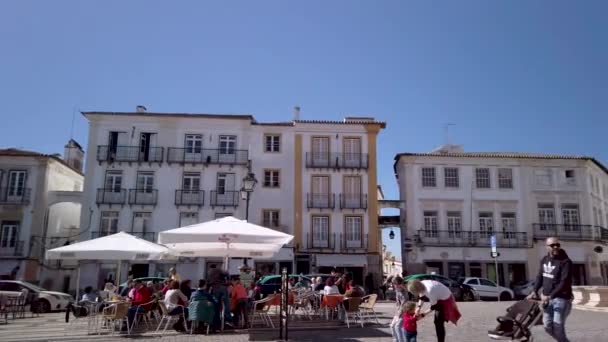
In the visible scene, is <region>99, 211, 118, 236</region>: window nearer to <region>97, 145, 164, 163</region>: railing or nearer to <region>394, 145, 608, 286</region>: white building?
<region>97, 145, 164, 163</region>: railing

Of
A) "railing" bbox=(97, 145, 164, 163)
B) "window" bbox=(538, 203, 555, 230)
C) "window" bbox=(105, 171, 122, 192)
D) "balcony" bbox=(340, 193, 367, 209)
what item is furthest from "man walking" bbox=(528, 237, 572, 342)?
"window" bbox=(538, 203, 555, 230)

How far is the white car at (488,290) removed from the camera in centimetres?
2839

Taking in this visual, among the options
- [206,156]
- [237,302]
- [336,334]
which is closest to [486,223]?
[206,156]

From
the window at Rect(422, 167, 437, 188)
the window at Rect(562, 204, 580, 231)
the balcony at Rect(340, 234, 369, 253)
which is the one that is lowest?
the balcony at Rect(340, 234, 369, 253)

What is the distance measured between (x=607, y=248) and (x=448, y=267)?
1349cm

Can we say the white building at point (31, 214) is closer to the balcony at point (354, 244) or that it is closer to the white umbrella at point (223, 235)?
the balcony at point (354, 244)

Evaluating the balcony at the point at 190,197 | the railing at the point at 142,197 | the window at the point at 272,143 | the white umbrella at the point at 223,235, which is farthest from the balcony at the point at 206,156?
the white umbrella at the point at 223,235

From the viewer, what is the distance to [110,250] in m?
12.8

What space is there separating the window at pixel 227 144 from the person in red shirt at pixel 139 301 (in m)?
22.3

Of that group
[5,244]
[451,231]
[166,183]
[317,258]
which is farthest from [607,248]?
[5,244]

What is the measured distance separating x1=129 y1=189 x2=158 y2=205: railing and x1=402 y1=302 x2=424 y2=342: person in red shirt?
27.9m

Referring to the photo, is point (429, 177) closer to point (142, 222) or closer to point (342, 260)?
point (342, 260)

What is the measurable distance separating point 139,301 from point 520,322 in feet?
28.2

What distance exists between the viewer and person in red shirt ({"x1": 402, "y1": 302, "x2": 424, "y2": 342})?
7.39 metres
